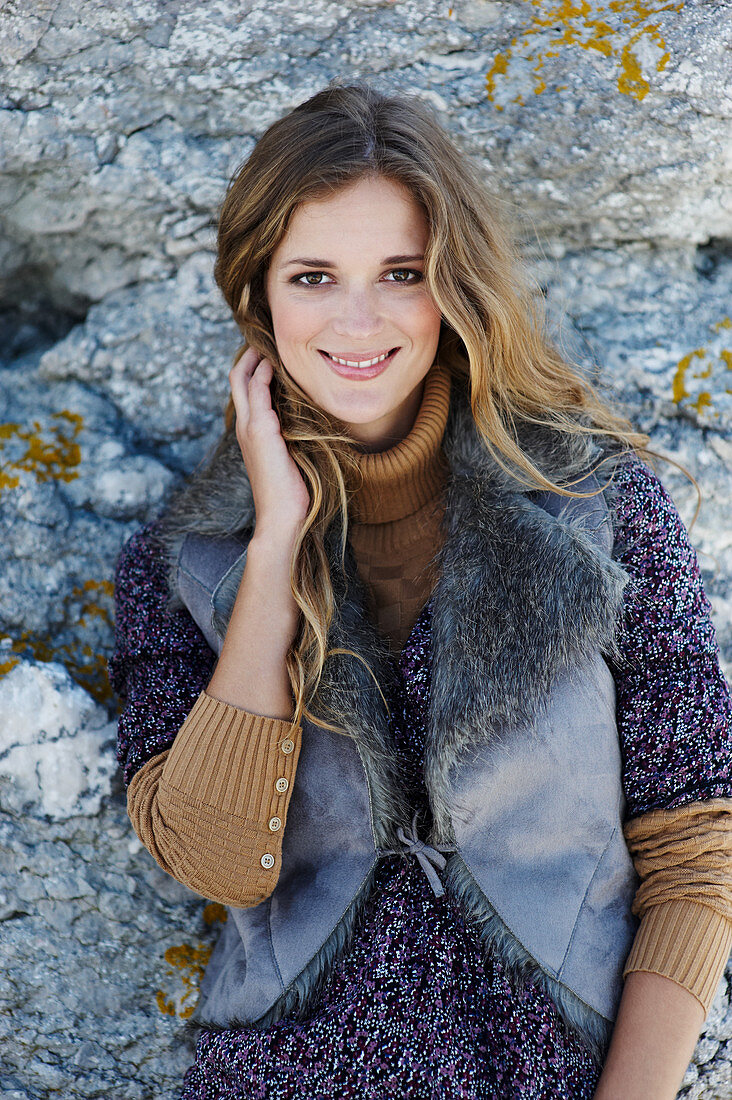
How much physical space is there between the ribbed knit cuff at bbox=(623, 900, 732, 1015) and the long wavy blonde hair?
83cm

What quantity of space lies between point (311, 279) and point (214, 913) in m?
1.66

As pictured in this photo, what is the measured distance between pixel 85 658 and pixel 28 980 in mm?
824

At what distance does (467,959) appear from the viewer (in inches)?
74.9

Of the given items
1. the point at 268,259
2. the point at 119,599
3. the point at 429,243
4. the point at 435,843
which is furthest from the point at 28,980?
the point at 429,243

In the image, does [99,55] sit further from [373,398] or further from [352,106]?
[373,398]

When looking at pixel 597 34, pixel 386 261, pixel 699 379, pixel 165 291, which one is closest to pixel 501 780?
pixel 386 261

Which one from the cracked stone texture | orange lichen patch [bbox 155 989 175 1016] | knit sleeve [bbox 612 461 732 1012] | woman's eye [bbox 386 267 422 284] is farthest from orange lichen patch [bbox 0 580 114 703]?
knit sleeve [bbox 612 461 732 1012]

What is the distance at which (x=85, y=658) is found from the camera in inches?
94.7

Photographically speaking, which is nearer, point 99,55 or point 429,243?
point 429,243

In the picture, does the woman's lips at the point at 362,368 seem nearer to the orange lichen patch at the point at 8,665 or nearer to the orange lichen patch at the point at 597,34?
the orange lichen patch at the point at 597,34

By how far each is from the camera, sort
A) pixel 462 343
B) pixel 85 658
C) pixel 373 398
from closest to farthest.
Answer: pixel 373 398, pixel 462 343, pixel 85 658

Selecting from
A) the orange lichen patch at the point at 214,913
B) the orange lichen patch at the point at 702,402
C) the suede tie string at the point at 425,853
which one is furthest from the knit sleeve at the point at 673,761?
the orange lichen patch at the point at 214,913

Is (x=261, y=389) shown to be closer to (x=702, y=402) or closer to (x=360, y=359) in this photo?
(x=360, y=359)

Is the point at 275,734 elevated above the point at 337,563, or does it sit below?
below
